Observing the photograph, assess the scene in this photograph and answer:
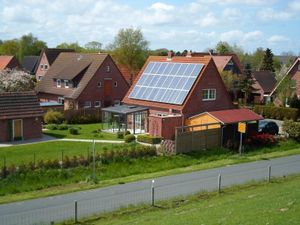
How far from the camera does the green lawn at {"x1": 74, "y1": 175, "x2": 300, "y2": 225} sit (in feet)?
52.0

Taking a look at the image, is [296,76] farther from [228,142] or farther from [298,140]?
[228,142]

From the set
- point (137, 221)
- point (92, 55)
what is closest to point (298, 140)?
point (137, 221)

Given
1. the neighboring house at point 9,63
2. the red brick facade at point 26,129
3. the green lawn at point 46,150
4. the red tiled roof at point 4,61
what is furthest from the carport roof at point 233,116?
the red tiled roof at point 4,61

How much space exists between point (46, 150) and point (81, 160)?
6286 millimetres

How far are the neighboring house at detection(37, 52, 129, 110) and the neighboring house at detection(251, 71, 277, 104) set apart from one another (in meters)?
24.6

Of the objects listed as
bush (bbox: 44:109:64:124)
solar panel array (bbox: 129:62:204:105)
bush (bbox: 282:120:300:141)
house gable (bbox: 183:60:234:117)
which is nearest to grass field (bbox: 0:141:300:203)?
bush (bbox: 282:120:300:141)

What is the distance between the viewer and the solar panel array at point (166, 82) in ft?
138

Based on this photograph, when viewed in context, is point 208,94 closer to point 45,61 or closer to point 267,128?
point 267,128

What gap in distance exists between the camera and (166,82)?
1731 inches

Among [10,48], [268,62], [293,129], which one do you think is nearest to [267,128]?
[293,129]

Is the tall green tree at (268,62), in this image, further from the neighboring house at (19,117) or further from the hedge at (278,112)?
the neighboring house at (19,117)

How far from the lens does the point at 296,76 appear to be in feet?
198

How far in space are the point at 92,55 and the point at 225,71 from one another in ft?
75.3

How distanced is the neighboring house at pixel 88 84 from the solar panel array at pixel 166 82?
393 inches
